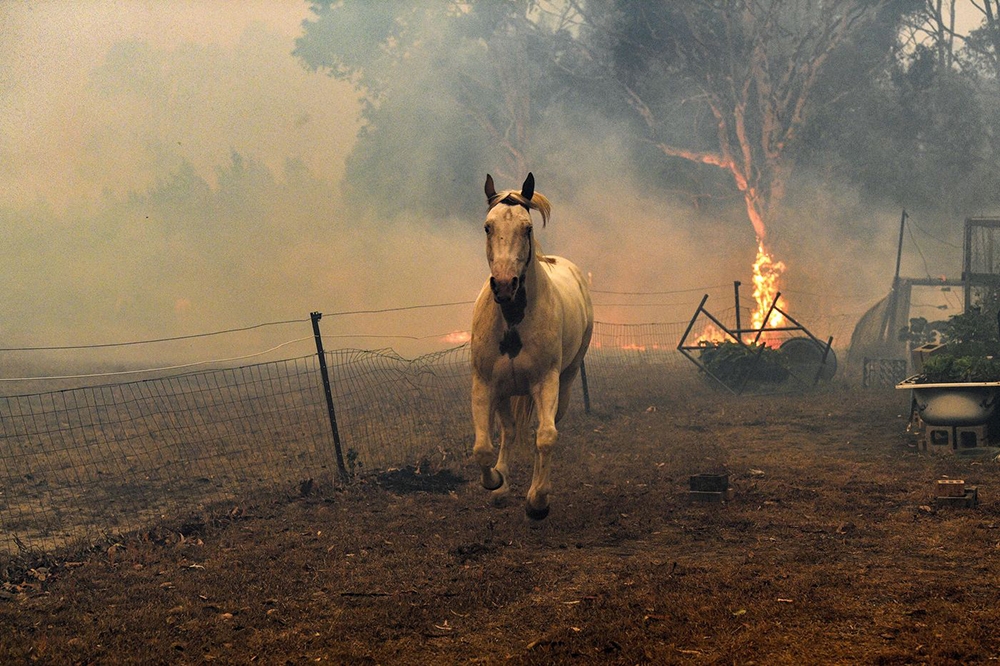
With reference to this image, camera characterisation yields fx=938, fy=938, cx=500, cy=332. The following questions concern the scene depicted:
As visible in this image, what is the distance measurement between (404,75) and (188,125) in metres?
8.54

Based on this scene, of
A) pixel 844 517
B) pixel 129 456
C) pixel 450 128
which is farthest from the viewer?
pixel 450 128

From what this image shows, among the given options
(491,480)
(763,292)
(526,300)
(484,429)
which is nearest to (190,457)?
(491,480)

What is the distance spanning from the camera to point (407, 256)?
38406 millimetres

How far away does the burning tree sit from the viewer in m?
32.8

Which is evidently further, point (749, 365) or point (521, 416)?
point (749, 365)

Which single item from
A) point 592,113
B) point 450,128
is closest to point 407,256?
point 450,128

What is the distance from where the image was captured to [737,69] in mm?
33312

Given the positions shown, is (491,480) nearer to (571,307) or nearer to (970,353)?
(571,307)

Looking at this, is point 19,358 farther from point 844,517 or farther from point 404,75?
point 844,517

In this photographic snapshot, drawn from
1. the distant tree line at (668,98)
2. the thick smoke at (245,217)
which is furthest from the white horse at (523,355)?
the distant tree line at (668,98)

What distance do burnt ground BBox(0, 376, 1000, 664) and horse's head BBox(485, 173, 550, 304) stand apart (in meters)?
2.26

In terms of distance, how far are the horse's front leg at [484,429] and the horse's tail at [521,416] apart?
34.6 inches

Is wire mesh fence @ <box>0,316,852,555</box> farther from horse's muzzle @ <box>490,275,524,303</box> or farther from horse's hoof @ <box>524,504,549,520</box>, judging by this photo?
horse's muzzle @ <box>490,275,524,303</box>

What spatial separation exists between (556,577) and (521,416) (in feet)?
8.58
